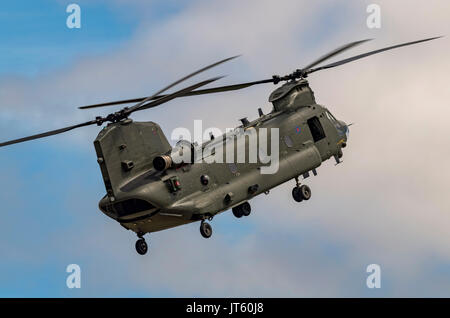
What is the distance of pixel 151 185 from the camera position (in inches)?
2382

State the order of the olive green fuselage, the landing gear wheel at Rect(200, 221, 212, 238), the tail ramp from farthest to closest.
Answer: the landing gear wheel at Rect(200, 221, 212, 238)
the olive green fuselage
the tail ramp

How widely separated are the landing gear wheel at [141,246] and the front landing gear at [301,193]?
11.0 metres

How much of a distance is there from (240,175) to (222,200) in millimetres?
2259

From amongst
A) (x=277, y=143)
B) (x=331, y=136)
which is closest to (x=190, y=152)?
(x=277, y=143)

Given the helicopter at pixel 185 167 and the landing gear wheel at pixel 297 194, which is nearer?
the helicopter at pixel 185 167

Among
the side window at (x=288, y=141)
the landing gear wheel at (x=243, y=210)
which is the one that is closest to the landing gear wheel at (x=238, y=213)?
the landing gear wheel at (x=243, y=210)

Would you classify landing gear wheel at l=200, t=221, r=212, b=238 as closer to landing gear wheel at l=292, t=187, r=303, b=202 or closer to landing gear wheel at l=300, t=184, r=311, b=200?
landing gear wheel at l=292, t=187, r=303, b=202

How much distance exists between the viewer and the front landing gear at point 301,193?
69.3 meters

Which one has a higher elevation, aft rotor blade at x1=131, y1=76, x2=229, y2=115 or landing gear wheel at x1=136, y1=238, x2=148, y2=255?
aft rotor blade at x1=131, y1=76, x2=229, y2=115

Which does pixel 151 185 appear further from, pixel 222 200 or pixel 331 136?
pixel 331 136

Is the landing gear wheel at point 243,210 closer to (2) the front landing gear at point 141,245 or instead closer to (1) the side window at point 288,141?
(1) the side window at point 288,141

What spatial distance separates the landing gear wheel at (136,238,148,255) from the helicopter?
51mm

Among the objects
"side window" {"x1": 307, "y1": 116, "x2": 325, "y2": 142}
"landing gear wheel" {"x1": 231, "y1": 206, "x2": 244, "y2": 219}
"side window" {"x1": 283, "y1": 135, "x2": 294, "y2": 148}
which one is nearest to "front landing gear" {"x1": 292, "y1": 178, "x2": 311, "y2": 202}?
"side window" {"x1": 283, "y1": 135, "x2": 294, "y2": 148}

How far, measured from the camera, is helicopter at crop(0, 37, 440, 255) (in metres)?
60.3
